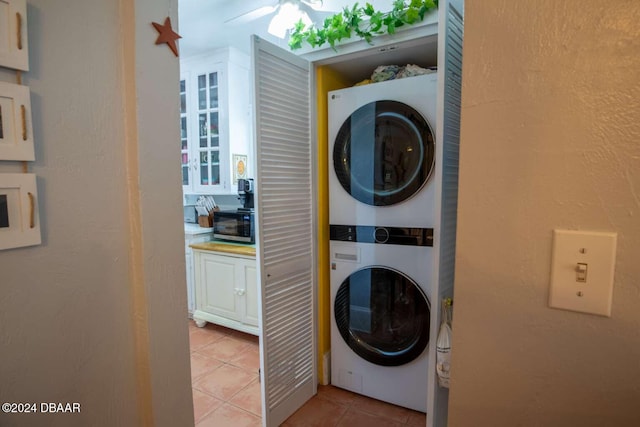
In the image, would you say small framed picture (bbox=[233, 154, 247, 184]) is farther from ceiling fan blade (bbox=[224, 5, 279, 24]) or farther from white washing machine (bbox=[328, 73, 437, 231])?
white washing machine (bbox=[328, 73, 437, 231])

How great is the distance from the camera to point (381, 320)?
1848mm

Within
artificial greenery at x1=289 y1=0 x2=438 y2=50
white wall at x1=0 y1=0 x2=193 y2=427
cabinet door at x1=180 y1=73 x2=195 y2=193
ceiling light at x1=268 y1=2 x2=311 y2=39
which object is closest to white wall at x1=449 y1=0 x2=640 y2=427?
white wall at x1=0 y1=0 x2=193 y2=427

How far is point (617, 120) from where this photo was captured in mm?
439

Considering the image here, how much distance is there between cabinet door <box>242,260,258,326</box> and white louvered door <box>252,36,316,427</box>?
733 mm

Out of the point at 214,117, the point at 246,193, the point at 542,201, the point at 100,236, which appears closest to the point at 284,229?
the point at 100,236

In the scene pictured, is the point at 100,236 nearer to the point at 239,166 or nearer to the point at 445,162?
the point at 445,162

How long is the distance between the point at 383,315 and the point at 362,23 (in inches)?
62.7

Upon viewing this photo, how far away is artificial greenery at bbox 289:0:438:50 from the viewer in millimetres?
1471

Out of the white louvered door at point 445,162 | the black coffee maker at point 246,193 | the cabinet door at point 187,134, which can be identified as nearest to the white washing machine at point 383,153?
the white louvered door at point 445,162

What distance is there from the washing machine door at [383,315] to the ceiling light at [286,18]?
1.52 metres

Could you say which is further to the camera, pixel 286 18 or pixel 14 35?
pixel 286 18

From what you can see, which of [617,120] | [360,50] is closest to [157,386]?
[617,120]

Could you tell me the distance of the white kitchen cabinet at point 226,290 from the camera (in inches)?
99.7

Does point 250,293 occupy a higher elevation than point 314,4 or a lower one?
lower
